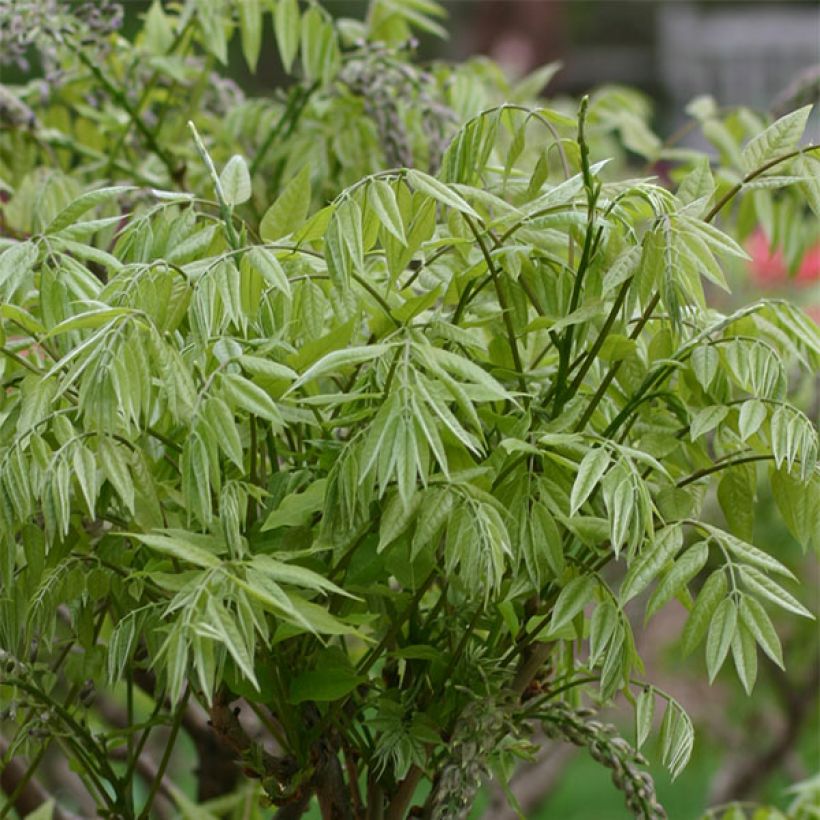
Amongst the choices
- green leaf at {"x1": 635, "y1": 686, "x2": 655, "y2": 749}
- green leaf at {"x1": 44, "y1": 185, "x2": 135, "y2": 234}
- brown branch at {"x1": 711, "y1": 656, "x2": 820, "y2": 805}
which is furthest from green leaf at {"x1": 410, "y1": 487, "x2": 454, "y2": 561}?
brown branch at {"x1": 711, "y1": 656, "x2": 820, "y2": 805}

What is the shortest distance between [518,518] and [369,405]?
11 cm

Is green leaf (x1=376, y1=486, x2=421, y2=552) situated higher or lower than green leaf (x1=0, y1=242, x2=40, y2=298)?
lower

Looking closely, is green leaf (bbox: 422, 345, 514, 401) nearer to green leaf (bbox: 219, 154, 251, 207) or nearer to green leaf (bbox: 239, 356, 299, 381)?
green leaf (bbox: 239, 356, 299, 381)

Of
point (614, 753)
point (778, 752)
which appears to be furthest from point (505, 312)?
point (778, 752)

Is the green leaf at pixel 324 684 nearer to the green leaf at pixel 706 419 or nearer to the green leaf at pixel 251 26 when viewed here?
the green leaf at pixel 706 419

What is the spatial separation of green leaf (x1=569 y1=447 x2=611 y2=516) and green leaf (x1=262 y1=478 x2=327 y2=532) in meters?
0.15

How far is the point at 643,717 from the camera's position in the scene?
2.95ft

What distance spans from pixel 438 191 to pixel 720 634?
0.31 m

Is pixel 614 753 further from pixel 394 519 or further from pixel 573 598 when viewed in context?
pixel 394 519

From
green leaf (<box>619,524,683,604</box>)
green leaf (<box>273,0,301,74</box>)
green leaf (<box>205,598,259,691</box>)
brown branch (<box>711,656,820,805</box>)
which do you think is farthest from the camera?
brown branch (<box>711,656,820,805</box>)

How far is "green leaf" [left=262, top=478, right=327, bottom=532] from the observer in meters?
0.83

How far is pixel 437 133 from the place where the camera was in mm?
1479

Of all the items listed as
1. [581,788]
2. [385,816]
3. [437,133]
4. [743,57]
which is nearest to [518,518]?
[385,816]

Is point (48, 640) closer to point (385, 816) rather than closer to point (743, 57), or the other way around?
point (385, 816)
